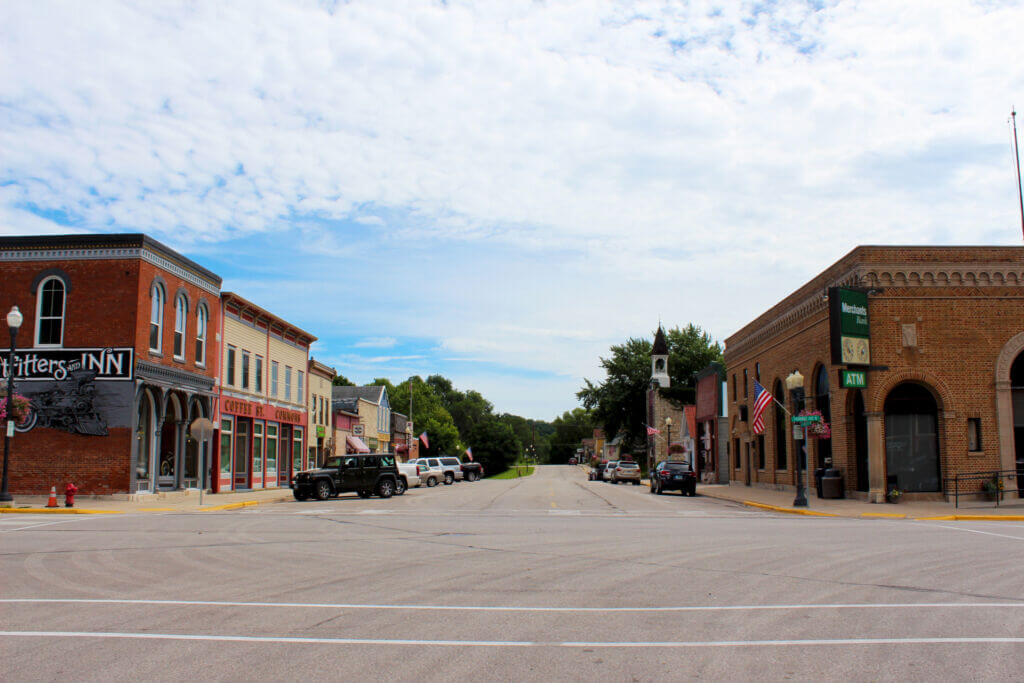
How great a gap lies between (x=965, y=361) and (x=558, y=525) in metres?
17.0

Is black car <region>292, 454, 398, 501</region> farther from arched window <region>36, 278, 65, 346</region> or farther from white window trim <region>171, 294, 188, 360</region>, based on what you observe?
arched window <region>36, 278, 65, 346</region>

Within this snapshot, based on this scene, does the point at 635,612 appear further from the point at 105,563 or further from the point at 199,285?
the point at 199,285

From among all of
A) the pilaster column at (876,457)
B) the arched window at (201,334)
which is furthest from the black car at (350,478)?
the pilaster column at (876,457)

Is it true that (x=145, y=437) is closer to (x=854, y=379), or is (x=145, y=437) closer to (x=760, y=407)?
(x=760, y=407)

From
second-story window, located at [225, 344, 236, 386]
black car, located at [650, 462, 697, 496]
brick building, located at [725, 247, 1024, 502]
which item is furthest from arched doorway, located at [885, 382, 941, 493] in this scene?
second-story window, located at [225, 344, 236, 386]

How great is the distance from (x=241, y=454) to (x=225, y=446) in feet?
7.79

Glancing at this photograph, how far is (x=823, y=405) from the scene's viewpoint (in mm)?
32781

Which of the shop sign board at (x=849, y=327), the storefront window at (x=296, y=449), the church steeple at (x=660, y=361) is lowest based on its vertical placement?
the storefront window at (x=296, y=449)

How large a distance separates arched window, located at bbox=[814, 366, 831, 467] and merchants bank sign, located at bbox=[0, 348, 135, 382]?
25.3 m

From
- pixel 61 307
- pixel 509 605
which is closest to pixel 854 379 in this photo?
pixel 509 605

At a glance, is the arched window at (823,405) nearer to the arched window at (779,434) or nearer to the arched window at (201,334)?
the arched window at (779,434)

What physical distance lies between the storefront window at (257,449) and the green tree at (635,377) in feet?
159

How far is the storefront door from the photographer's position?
38406mm

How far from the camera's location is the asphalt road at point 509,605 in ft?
21.4
